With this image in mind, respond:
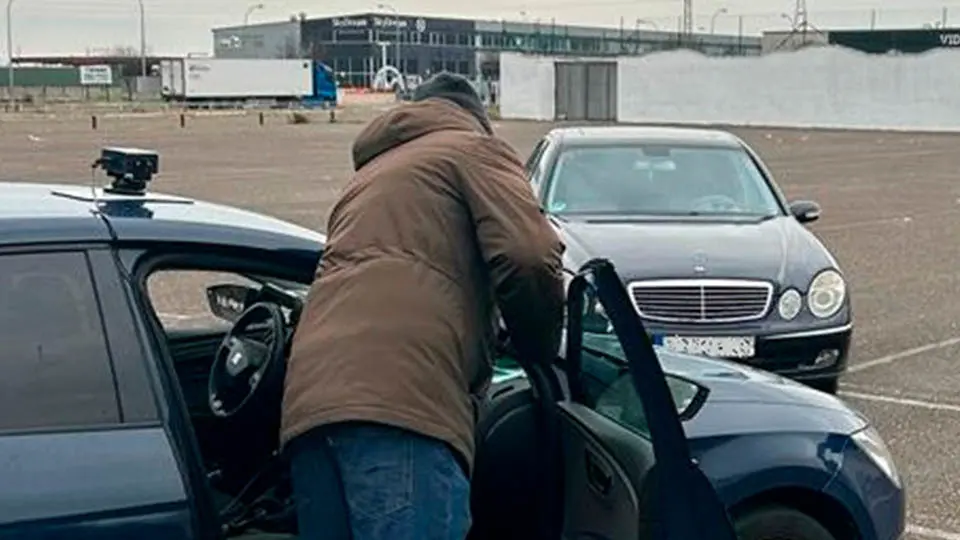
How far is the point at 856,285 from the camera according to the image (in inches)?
432

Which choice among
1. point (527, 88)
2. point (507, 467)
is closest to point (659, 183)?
point (507, 467)

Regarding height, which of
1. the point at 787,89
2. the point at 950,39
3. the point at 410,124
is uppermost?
the point at 950,39

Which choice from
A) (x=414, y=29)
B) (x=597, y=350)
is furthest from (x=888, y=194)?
(x=414, y=29)

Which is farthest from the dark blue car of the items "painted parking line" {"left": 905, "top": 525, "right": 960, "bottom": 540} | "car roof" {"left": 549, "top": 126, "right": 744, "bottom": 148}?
"car roof" {"left": 549, "top": 126, "right": 744, "bottom": 148}

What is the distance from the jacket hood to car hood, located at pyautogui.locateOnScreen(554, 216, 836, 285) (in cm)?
391

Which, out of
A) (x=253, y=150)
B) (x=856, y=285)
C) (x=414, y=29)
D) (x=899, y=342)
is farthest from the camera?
(x=414, y=29)

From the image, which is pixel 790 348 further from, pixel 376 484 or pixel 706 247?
pixel 376 484

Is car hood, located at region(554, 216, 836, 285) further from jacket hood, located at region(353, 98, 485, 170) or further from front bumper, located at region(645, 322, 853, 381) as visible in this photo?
jacket hood, located at region(353, 98, 485, 170)

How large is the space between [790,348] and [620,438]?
395 centimetres

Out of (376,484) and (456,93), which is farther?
(456,93)

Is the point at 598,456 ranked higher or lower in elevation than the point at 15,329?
lower

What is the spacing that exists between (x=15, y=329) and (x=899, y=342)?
7221 millimetres

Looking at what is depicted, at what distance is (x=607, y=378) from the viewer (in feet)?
9.78

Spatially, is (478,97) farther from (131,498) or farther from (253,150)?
(253,150)
